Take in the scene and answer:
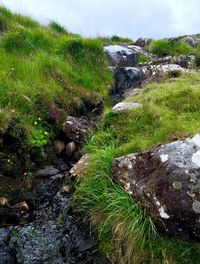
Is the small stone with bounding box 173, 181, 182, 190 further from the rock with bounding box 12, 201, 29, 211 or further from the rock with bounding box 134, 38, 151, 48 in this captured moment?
the rock with bounding box 134, 38, 151, 48

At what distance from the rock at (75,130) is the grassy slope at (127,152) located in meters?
0.65

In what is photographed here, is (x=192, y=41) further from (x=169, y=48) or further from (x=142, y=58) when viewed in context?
(x=142, y=58)

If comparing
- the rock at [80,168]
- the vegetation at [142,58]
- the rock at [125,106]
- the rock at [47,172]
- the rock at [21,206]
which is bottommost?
the rock at [21,206]

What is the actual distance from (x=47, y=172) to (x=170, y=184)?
305cm

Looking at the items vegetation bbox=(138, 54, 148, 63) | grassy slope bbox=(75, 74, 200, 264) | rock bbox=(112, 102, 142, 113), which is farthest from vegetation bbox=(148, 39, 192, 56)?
rock bbox=(112, 102, 142, 113)

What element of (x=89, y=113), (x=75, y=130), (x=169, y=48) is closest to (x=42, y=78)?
(x=89, y=113)

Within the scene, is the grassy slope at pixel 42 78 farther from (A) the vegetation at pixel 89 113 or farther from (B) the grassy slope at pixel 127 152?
(B) the grassy slope at pixel 127 152

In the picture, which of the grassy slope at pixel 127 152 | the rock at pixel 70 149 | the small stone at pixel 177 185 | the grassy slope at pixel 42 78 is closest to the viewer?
the grassy slope at pixel 127 152

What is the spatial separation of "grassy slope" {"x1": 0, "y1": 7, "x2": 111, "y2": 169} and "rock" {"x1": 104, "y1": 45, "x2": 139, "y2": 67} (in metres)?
0.71

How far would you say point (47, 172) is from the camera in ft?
28.8

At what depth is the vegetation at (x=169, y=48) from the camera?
62.3 feet

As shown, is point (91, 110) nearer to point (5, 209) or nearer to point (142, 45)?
point (5, 209)

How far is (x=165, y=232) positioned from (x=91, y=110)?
6134 millimetres

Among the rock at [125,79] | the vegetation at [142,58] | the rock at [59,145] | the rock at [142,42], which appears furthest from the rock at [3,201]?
the rock at [142,42]
